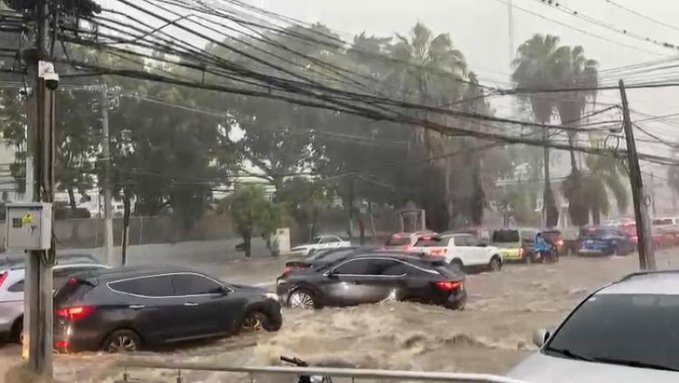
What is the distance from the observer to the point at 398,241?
1933cm

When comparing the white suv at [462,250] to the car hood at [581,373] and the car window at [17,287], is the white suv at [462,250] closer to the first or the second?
the car window at [17,287]

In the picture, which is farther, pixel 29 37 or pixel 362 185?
pixel 362 185

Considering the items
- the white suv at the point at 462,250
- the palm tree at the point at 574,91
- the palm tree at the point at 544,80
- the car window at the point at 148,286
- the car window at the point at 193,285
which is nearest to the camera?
the car window at the point at 148,286

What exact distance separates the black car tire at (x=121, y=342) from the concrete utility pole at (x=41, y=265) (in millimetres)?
1073

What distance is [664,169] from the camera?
78.0 feet

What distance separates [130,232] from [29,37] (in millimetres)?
8788

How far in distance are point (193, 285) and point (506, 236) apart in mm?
13637

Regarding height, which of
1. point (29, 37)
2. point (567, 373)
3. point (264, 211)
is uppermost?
point (29, 37)

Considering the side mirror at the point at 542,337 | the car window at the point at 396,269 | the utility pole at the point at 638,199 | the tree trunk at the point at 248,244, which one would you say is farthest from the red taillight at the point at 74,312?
the utility pole at the point at 638,199

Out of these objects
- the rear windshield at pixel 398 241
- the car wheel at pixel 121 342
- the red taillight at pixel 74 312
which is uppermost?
the rear windshield at pixel 398 241

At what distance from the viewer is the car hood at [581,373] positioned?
355 cm

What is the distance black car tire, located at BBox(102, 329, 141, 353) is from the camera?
8.77m

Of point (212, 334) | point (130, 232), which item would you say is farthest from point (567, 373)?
point (130, 232)

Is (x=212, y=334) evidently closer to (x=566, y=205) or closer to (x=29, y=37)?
(x=29, y=37)
